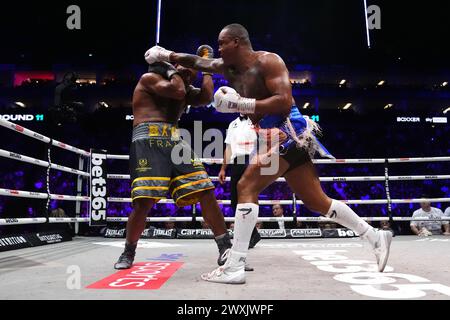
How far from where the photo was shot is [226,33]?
1895 millimetres

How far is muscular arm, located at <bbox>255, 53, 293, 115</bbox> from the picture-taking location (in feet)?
5.73

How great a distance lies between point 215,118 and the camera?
45.8ft

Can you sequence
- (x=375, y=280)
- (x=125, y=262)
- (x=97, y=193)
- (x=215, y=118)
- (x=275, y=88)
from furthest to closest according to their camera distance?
(x=215, y=118)
(x=97, y=193)
(x=125, y=262)
(x=275, y=88)
(x=375, y=280)

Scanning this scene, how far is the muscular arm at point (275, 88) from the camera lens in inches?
68.7

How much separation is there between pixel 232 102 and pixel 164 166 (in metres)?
0.70

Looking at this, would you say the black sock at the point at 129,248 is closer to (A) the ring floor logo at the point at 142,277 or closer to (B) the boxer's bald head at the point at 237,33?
(A) the ring floor logo at the point at 142,277

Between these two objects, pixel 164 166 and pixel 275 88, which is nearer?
pixel 275 88

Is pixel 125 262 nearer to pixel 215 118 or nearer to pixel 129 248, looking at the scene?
pixel 129 248

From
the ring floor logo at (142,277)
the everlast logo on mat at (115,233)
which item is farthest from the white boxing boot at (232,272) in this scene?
the everlast logo on mat at (115,233)

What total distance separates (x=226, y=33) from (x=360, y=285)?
1279 mm

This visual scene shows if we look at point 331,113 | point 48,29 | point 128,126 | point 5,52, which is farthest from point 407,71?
point 5,52

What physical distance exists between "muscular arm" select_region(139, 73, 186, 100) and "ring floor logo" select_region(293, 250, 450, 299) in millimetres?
1244

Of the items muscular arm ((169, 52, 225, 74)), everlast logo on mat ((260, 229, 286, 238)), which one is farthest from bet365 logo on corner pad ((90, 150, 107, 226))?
muscular arm ((169, 52, 225, 74))

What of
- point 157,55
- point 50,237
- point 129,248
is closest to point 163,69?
point 157,55
